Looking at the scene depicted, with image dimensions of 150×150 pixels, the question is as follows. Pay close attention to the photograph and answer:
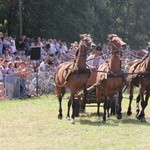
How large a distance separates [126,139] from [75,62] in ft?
11.9

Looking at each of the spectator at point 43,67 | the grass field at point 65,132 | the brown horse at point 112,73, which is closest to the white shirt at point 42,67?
the spectator at point 43,67

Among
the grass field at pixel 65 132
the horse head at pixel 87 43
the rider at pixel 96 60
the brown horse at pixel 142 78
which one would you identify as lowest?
the grass field at pixel 65 132

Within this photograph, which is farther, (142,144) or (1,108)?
(1,108)

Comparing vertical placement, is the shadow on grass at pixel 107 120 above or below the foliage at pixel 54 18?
below

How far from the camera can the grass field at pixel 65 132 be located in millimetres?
10625

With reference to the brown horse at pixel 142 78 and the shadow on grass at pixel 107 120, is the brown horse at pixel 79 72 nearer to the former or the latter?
the shadow on grass at pixel 107 120

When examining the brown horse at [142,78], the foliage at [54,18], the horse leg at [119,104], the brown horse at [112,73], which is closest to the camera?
the brown horse at [112,73]

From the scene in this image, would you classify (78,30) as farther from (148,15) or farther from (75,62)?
(75,62)

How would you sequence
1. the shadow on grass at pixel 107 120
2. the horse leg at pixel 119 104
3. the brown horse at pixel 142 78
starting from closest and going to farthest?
1. the shadow on grass at pixel 107 120
2. the brown horse at pixel 142 78
3. the horse leg at pixel 119 104

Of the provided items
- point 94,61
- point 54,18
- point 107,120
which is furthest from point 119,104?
point 54,18

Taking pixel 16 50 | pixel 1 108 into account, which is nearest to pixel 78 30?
pixel 16 50

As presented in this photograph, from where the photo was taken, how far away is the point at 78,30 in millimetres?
35688

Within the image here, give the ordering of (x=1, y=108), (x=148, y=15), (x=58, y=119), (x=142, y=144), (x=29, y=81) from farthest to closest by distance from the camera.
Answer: (x=148, y=15) < (x=29, y=81) < (x=1, y=108) < (x=58, y=119) < (x=142, y=144)

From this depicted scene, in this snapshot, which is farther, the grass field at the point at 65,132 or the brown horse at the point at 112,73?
the brown horse at the point at 112,73
